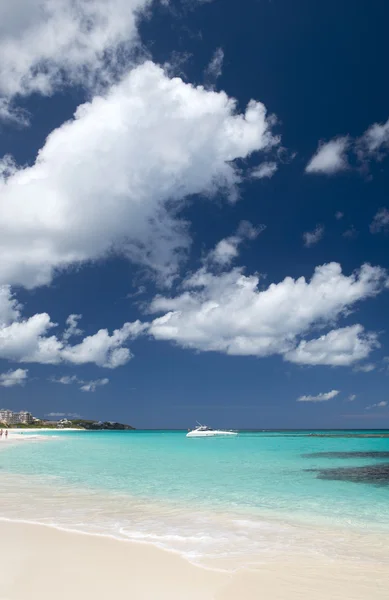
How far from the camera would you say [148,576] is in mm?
7375

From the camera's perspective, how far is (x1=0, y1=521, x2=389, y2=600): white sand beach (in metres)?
6.59

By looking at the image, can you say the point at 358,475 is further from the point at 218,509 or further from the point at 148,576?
the point at 148,576

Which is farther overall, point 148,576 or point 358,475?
point 358,475

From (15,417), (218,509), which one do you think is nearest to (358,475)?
(218,509)

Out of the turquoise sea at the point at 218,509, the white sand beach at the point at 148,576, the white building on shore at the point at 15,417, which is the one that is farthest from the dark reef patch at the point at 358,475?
the white building on shore at the point at 15,417

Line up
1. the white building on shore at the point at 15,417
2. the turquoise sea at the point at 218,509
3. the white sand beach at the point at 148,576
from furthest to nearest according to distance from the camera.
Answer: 1. the white building on shore at the point at 15,417
2. the turquoise sea at the point at 218,509
3. the white sand beach at the point at 148,576

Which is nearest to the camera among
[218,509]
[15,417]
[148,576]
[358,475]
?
[148,576]

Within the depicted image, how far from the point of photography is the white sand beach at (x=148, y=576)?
659 centimetres

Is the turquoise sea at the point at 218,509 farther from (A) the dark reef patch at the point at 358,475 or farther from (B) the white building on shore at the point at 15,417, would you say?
(B) the white building on shore at the point at 15,417

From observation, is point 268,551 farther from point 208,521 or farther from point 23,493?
point 23,493

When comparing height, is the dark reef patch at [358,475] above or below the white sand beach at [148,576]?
below

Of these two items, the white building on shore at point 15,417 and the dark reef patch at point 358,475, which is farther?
the white building on shore at point 15,417

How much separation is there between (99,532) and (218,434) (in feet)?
385

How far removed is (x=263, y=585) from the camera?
7145 millimetres
